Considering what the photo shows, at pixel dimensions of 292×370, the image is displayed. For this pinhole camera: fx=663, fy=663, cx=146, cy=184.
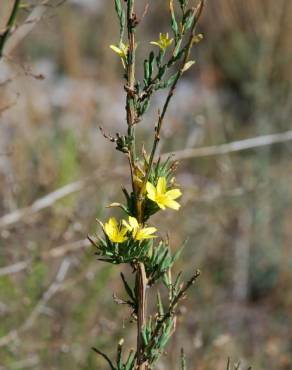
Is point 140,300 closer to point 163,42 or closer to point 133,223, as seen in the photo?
point 133,223

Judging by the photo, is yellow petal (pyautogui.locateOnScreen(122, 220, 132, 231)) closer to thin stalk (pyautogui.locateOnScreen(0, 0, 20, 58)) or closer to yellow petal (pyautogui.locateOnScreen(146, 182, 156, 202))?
yellow petal (pyautogui.locateOnScreen(146, 182, 156, 202))

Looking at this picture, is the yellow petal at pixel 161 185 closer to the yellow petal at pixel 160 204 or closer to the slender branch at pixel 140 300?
the yellow petal at pixel 160 204

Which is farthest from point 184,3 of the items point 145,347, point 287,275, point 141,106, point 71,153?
point 287,275

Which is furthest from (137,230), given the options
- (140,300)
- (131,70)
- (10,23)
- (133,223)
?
(10,23)

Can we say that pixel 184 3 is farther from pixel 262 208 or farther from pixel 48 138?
pixel 48 138

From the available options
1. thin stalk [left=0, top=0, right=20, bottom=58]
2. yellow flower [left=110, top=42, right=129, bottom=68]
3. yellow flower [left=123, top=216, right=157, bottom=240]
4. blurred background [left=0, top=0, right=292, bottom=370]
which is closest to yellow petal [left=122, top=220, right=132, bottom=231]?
yellow flower [left=123, top=216, right=157, bottom=240]

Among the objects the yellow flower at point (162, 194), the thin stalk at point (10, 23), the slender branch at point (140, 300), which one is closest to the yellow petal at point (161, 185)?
the yellow flower at point (162, 194)
